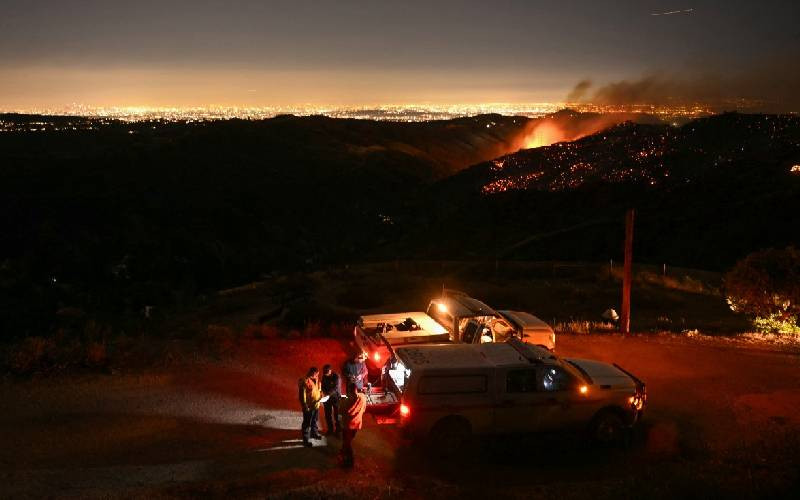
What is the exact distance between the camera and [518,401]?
1086 cm

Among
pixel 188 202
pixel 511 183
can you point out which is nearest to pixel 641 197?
pixel 511 183

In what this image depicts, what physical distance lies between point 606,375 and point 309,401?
16.4 feet

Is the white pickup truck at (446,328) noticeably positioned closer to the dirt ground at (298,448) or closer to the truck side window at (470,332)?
the truck side window at (470,332)

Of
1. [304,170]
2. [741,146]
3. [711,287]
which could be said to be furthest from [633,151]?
[711,287]

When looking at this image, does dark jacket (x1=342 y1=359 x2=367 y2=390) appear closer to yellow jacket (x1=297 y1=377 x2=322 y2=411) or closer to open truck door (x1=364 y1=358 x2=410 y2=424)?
open truck door (x1=364 y1=358 x2=410 y2=424)

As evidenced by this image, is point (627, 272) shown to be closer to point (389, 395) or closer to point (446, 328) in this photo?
point (446, 328)

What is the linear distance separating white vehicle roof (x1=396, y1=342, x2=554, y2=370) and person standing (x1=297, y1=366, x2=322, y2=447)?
145 cm

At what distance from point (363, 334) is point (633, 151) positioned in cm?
7988

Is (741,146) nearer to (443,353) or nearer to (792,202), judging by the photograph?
(792,202)

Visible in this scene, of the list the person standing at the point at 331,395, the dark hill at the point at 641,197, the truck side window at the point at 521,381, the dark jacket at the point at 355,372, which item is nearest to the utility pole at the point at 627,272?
the truck side window at the point at 521,381

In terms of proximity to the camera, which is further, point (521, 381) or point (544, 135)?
point (544, 135)

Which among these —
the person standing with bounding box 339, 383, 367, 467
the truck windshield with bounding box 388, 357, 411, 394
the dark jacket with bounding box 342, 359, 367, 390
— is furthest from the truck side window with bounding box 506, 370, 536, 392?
the dark jacket with bounding box 342, 359, 367, 390

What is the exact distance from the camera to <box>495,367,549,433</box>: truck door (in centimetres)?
1082

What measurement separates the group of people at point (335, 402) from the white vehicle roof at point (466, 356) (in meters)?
0.92
